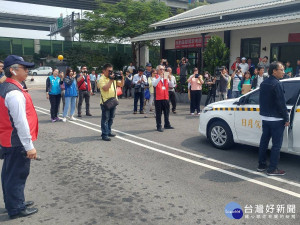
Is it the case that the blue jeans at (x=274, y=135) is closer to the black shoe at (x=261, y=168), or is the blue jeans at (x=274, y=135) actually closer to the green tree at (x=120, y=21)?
the black shoe at (x=261, y=168)

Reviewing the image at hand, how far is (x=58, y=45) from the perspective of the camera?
4938cm

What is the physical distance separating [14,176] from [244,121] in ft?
14.2

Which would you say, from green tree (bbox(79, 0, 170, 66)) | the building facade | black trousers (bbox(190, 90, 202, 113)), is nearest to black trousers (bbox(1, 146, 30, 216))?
black trousers (bbox(190, 90, 202, 113))

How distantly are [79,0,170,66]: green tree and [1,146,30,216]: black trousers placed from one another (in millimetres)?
20474

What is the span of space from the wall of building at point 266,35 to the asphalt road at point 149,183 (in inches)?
433

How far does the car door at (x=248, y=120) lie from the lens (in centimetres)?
575

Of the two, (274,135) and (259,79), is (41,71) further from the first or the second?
(274,135)

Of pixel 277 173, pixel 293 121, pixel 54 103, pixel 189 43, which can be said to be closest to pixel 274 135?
pixel 293 121

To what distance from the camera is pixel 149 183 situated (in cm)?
466

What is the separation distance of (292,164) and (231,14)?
15.0 meters

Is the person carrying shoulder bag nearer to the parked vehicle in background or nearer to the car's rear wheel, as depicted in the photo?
the car's rear wheel

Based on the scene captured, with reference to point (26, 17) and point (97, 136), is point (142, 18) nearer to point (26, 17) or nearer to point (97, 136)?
point (97, 136)

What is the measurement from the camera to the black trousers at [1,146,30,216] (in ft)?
11.4

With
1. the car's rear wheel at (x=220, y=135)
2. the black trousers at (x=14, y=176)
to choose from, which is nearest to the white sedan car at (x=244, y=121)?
the car's rear wheel at (x=220, y=135)
